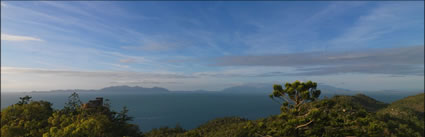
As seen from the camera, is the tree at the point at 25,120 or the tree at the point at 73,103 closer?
the tree at the point at 25,120

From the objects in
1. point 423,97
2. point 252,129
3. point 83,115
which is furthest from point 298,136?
→ point 423,97

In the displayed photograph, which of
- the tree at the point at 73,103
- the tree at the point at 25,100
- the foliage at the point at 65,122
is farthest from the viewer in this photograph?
the tree at the point at 25,100

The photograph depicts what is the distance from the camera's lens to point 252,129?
1513 cm

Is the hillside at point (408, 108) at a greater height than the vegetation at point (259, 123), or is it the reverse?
the vegetation at point (259, 123)

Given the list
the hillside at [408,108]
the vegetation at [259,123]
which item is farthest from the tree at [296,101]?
the hillside at [408,108]

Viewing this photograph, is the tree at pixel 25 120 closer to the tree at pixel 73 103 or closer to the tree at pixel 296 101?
the tree at pixel 73 103

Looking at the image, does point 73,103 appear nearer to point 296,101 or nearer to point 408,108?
point 296,101

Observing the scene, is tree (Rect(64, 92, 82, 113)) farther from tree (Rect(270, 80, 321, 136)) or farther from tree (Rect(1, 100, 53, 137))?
tree (Rect(270, 80, 321, 136))

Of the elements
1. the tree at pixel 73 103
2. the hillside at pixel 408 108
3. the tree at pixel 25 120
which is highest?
the tree at pixel 73 103

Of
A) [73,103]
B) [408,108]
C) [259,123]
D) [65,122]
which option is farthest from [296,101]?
[408,108]

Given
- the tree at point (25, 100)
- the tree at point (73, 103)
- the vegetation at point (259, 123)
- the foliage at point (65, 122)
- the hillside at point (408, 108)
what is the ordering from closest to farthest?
the foliage at point (65, 122), the vegetation at point (259, 123), the tree at point (73, 103), the tree at point (25, 100), the hillside at point (408, 108)

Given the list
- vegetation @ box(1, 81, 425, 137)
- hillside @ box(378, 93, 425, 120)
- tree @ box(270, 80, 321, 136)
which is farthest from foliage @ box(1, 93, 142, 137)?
hillside @ box(378, 93, 425, 120)

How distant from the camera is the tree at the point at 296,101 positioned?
516 inches

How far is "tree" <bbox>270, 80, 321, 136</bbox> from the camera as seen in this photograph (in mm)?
13094
